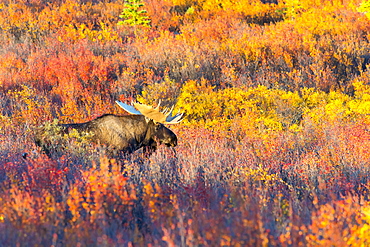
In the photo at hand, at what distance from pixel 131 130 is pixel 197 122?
282 cm

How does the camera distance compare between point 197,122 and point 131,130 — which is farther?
point 197,122

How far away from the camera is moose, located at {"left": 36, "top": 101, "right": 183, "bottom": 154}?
5680 millimetres

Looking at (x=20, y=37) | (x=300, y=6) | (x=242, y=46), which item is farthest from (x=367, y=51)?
(x=20, y=37)

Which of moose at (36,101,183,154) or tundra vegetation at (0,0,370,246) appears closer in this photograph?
tundra vegetation at (0,0,370,246)

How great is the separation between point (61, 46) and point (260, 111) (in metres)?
7.40

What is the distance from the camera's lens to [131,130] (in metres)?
5.82

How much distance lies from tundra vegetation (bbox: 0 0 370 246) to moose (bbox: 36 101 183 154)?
0.53ft

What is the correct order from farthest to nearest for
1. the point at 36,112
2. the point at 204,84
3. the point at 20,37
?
the point at 20,37
the point at 204,84
the point at 36,112

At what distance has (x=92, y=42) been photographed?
13.5 m

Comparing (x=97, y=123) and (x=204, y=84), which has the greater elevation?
(x=97, y=123)

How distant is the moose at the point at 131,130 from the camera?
5680 millimetres

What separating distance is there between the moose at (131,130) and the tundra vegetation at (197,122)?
0.16m

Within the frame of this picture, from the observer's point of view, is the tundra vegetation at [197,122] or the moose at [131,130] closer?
the tundra vegetation at [197,122]

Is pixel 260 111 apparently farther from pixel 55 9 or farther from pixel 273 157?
pixel 55 9
